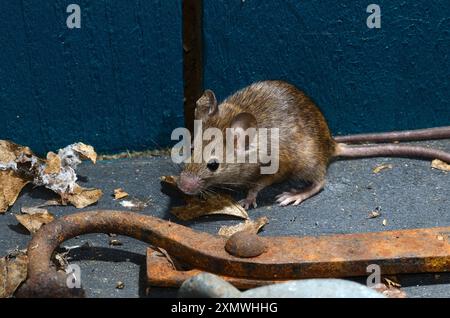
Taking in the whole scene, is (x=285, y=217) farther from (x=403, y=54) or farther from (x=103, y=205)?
(x=403, y=54)

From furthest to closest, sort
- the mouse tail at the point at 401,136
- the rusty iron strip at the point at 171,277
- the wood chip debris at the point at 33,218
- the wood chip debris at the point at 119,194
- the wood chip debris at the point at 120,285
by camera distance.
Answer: the mouse tail at the point at 401,136 → the wood chip debris at the point at 119,194 → the wood chip debris at the point at 33,218 → the wood chip debris at the point at 120,285 → the rusty iron strip at the point at 171,277

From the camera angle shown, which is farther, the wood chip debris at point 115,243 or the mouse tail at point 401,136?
the mouse tail at point 401,136

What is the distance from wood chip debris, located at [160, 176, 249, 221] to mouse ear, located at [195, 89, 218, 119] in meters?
0.48

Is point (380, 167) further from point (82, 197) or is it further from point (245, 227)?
point (82, 197)

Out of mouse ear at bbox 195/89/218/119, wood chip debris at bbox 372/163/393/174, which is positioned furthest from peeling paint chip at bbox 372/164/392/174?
mouse ear at bbox 195/89/218/119

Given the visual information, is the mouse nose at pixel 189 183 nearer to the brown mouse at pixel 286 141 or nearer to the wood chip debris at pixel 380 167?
the brown mouse at pixel 286 141

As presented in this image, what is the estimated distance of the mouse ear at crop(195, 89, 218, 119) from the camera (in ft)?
15.2

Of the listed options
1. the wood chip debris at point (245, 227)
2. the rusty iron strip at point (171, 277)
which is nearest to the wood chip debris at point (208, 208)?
the wood chip debris at point (245, 227)

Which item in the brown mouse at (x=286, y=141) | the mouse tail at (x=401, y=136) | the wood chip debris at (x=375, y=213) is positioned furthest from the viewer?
the mouse tail at (x=401, y=136)

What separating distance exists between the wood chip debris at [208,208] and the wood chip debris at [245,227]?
0.35 ft

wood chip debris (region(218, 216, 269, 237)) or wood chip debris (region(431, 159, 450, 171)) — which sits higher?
wood chip debris (region(431, 159, 450, 171))

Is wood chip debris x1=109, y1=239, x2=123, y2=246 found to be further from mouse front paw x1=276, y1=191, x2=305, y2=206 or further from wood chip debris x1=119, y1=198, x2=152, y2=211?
mouse front paw x1=276, y1=191, x2=305, y2=206

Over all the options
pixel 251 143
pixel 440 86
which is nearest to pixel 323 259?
pixel 251 143

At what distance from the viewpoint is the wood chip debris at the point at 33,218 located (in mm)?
4191
